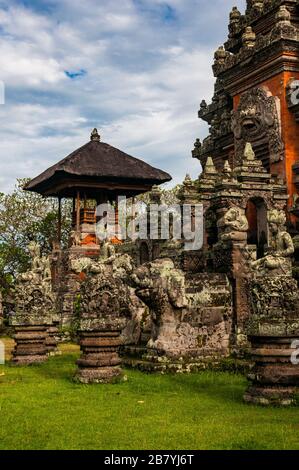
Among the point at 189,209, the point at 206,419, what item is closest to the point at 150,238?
the point at 189,209

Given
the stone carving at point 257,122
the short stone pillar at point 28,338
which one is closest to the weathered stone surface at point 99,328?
the short stone pillar at point 28,338

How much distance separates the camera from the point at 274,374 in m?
7.64

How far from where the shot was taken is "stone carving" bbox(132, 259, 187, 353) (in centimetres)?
1098

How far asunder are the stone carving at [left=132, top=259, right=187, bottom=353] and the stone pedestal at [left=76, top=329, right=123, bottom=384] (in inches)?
54.2

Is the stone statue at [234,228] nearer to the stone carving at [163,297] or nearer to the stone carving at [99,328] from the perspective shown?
the stone carving at [163,297]

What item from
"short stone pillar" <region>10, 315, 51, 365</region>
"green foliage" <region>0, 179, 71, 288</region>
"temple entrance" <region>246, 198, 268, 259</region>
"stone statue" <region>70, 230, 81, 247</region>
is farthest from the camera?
"green foliage" <region>0, 179, 71, 288</region>

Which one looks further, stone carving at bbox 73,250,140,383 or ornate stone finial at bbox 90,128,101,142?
ornate stone finial at bbox 90,128,101,142

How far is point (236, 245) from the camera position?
502 inches

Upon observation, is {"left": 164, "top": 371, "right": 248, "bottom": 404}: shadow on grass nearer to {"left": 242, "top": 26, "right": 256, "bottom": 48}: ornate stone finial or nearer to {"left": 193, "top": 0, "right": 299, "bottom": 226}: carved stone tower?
{"left": 193, "top": 0, "right": 299, "bottom": 226}: carved stone tower

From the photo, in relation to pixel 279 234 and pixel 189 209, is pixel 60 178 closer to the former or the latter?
pixel 189 209

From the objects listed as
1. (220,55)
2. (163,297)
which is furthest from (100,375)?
(220,55)

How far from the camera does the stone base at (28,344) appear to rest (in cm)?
1268

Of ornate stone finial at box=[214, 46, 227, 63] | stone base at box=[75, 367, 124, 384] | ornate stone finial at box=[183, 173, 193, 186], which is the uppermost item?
ornate stone finial at box=[214, 46, 227, 63]

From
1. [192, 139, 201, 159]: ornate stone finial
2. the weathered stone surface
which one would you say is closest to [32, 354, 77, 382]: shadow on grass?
the weathered stone surface
